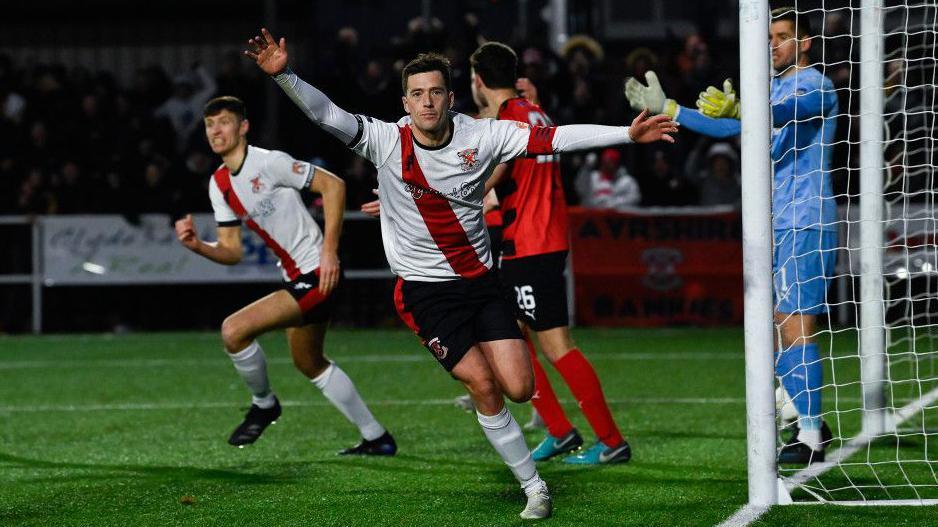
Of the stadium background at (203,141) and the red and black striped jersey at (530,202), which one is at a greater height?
the stadium background at (203,141)

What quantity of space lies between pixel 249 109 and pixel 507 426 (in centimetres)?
1143

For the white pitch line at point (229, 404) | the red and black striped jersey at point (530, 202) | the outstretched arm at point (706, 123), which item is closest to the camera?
the outstretched arm at point (706, 123)

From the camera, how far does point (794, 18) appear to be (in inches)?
261

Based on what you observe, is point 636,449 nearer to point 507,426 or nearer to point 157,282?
point 507,426

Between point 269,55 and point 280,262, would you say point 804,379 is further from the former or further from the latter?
point 269,55

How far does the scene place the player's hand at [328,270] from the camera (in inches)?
275

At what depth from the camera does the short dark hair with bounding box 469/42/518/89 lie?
714 centimetres

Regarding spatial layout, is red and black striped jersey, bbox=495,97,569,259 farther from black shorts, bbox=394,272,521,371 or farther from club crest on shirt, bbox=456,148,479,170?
club crest on shirt, bbox=456,148,479,170

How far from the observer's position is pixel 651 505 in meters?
5.77

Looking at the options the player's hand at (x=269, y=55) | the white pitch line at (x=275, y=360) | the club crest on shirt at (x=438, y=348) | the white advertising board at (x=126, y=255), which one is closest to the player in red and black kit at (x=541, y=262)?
the club crest on shirt at (x=438, y=348)

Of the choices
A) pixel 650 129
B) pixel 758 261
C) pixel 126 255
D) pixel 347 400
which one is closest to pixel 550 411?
pixel 347 400

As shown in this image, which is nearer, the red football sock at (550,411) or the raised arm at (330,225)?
the raised arm at (330,225)

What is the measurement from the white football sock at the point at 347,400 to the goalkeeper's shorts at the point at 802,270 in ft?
7.33

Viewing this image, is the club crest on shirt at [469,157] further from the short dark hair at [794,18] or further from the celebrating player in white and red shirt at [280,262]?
the short dark hair at [794,18]
